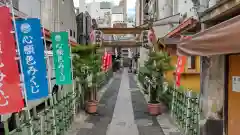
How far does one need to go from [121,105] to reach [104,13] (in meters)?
93.4

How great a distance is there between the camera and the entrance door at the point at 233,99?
6.69 meters

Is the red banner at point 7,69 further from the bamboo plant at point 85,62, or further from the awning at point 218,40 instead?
the bamboo plant at point 85,62

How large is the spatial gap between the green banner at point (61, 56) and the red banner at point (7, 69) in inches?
221

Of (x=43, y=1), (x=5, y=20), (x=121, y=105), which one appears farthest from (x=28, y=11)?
(x=5, y=20)

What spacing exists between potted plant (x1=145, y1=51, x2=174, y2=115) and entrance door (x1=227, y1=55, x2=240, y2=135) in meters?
6.40

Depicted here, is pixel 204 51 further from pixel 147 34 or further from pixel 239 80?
pixel 147 34

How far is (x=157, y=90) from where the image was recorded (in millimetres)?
14516

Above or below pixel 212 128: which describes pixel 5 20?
above

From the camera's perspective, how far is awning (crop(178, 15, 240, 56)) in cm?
432

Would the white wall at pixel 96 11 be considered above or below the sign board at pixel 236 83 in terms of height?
above

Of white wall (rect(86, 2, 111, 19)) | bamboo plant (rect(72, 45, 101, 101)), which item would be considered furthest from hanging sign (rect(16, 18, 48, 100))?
white wall (rect(86, 2, 111, 19))

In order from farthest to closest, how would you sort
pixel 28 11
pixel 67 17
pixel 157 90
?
pixel 67 17 < pixel 28 11 < pixel 157 90

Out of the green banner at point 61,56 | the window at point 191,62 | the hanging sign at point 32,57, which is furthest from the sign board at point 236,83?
the window at point 191,62

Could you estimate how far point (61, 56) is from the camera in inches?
432
